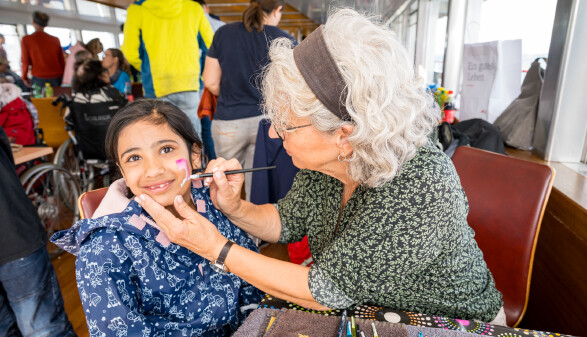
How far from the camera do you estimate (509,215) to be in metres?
1.24

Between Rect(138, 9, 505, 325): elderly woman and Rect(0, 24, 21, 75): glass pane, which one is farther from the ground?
Rect(0, 24, 21, 75): glass pane

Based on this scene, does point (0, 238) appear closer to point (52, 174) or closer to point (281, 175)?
point (281, 175)

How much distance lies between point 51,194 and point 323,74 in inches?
118

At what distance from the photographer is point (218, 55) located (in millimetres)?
2432

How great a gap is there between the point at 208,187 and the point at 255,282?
0.53 metres

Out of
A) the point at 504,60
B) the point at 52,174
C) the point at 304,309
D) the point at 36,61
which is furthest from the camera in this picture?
the point at 36,61

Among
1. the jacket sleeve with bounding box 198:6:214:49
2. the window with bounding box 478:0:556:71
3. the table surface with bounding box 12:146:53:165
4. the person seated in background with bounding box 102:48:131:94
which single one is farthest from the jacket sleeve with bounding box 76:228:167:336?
the person seated in background with bounding box 102:48:131:94

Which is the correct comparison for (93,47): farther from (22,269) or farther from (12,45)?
(22,269)

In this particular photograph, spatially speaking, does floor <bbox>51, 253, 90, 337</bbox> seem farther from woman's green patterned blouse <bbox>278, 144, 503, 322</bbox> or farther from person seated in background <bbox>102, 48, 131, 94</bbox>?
person seated in background <bbox>102, 48, 131, 94</bbox>

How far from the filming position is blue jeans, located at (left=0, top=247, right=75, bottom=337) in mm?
1406

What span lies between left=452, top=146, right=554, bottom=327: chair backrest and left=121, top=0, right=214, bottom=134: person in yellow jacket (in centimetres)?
253

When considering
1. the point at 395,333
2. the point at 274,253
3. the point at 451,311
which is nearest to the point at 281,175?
the point at 274,253

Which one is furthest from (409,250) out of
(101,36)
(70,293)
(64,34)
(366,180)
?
(101,36)

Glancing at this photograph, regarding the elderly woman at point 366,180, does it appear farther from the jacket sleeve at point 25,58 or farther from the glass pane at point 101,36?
the glass pane at point 101,36
